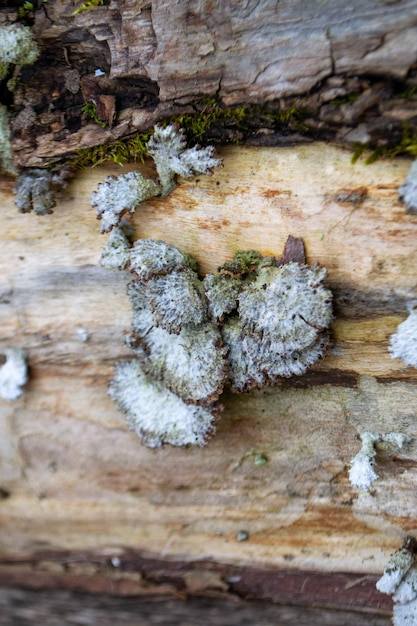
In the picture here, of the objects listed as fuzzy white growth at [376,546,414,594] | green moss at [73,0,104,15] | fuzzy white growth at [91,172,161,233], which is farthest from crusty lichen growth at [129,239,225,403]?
fuzzy white growth at [376,546,414,594]

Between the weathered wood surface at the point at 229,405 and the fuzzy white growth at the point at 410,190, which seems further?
the weathered wood surface at the point at 229,405

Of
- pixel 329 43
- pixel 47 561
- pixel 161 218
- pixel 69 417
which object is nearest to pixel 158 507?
pixel 69 417

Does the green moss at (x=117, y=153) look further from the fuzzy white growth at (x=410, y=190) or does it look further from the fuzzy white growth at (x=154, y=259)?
the fuzzy white growth at (x=410, y=190)

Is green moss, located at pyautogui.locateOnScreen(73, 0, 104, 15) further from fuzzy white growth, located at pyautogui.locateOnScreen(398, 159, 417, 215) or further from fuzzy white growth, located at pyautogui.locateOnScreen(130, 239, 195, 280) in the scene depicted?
fuzzy white growth, located at pyautogui.locateOnScreen(398, 159, 417, 215)

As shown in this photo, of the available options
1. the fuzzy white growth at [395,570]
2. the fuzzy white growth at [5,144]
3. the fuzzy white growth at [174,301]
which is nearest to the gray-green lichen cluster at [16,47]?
the fuzzy white growth at [5,144]

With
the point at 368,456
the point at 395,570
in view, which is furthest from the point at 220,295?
the point at 395,570

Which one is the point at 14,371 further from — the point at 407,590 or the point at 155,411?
the point at 407,590
